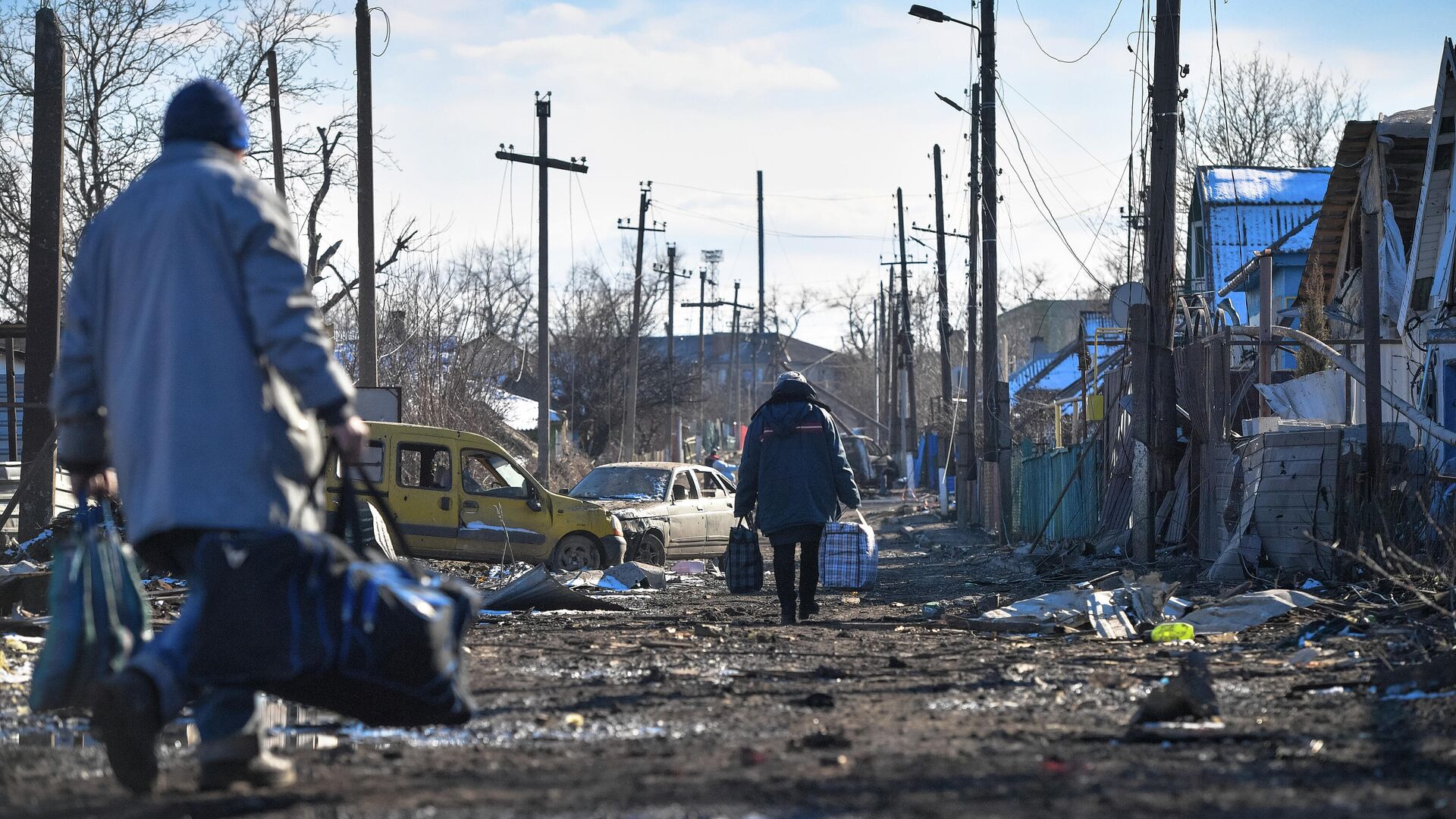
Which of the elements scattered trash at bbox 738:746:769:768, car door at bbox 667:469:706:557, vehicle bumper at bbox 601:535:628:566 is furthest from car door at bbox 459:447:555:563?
scattered trash at bbox 738:746:769:768

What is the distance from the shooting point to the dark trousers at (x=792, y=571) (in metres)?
9.64

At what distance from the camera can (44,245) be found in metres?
14.3

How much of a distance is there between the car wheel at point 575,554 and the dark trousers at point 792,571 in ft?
22.4

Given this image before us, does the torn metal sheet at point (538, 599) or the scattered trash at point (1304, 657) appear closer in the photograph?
the scattered trash at point (1304, 657)

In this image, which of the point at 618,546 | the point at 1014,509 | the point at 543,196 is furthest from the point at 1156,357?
the point at 543,196

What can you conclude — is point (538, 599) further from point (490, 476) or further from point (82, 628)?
point (82, 628)

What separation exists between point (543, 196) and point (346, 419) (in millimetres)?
29964

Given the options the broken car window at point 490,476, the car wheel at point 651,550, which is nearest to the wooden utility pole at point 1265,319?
the car wheel at point 651,550

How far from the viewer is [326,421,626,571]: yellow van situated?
1575 centimetres

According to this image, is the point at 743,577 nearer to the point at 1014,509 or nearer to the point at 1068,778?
the point at 1068,778

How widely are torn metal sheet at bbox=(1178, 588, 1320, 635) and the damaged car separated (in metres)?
9.51

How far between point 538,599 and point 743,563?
4.92 feet

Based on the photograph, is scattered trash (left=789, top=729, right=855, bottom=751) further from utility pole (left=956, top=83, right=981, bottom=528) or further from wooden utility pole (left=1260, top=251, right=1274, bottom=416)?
utility pole (left=956, top=83, right=981, bottom=528)

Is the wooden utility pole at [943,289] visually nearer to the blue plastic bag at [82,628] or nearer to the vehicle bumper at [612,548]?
the vehicle bumper at [612,548]
